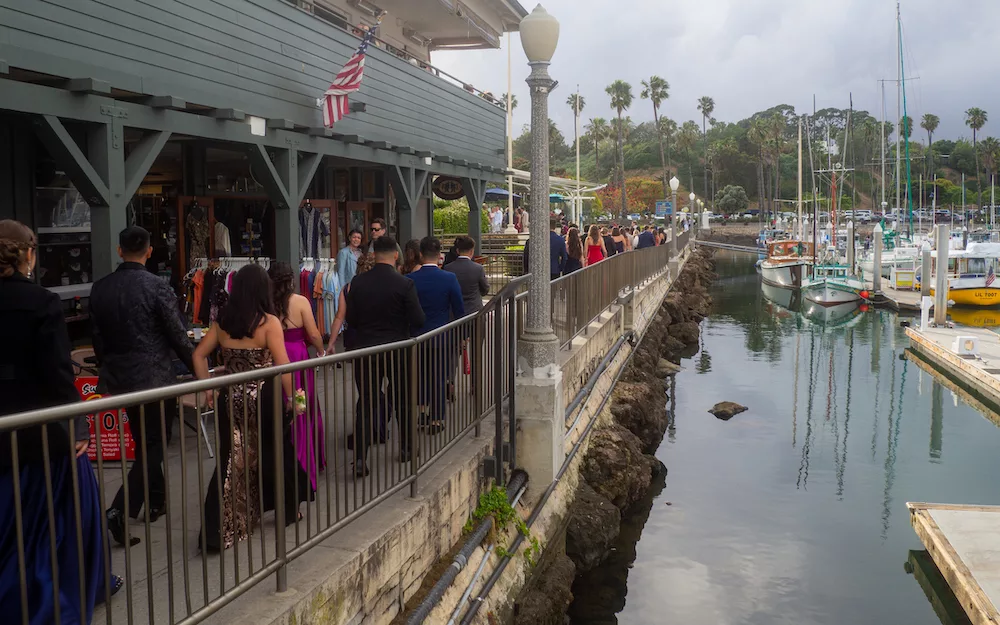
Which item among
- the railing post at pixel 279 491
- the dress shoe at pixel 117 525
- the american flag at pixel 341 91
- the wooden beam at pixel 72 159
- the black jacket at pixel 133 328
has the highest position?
the american flag at pixel 341 91

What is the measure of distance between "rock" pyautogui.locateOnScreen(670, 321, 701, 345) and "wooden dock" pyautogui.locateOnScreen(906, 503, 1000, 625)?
17254 mm

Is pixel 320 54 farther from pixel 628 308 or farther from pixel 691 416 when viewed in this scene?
pixel 691 416

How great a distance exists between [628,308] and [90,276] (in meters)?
10.2

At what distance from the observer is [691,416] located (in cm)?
1933

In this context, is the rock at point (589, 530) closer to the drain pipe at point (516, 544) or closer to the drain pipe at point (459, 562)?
the drain pipe at point (516, 544)

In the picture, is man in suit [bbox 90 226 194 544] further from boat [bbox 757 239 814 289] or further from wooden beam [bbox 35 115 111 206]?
boat [bbox 757 239 814 289]

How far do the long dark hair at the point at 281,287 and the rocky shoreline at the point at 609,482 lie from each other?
2.99m

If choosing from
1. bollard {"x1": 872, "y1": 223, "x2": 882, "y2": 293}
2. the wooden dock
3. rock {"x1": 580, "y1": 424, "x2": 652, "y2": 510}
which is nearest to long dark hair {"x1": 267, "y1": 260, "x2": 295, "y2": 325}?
rock {"x1": 580, "y1": 424, "x2": 652, "y2": 510}

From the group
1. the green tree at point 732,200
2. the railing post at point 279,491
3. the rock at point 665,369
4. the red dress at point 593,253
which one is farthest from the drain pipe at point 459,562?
the green tree at point 732,200

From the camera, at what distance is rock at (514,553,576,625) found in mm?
7199

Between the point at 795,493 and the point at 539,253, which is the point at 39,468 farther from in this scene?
the point at 795,493

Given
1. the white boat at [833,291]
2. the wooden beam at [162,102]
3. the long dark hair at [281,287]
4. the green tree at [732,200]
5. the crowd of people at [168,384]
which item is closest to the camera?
the crowd of people at [168,384]

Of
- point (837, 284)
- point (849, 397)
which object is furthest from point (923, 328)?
point (837, 284)

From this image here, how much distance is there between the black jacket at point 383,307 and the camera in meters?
6.67
